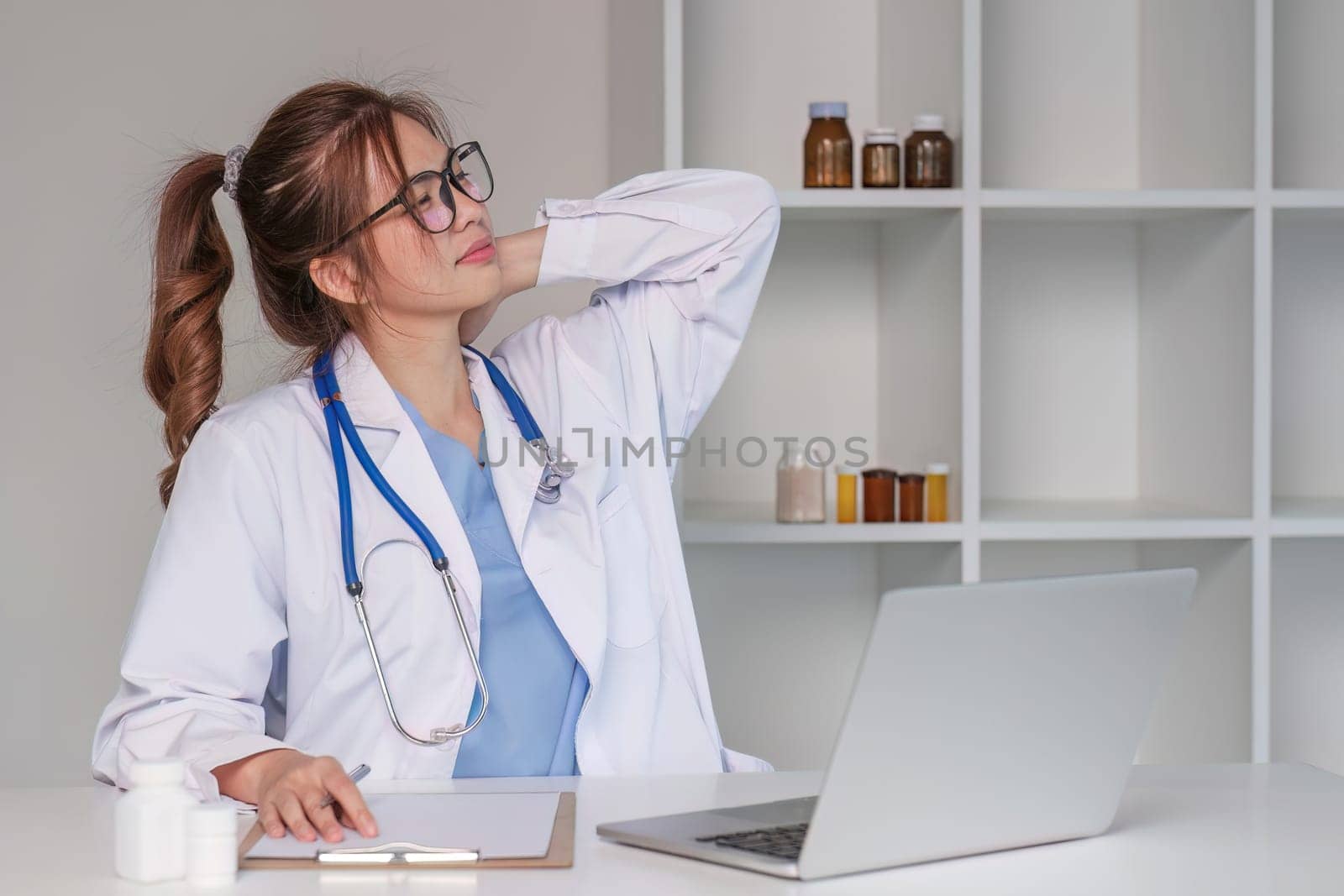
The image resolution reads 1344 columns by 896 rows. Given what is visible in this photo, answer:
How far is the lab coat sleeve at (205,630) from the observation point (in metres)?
1.18

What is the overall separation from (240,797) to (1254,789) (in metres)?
0.82

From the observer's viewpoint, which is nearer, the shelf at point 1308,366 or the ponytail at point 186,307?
the ponytail at point 186,307

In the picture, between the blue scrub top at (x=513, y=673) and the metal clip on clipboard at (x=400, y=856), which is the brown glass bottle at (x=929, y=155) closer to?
the blue scrub top at (x=513, y=673)

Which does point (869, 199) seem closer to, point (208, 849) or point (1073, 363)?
point (1073, 363)

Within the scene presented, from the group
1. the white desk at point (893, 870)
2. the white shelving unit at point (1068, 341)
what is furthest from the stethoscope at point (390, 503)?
the white shelving unit at point (1068, 341)

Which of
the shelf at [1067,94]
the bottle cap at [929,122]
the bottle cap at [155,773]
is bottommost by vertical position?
the bottle cap at [155,773]

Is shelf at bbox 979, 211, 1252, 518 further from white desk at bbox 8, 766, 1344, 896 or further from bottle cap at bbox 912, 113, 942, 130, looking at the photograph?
white desk at bbox 8, 766, 1344, 896

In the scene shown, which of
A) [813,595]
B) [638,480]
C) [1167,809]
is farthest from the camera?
[813,595]

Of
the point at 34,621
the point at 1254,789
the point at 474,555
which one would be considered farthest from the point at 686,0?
the point at 1254,789

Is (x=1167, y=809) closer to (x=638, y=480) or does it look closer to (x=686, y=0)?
(x=638, y=480)

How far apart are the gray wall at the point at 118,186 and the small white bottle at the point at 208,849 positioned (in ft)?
5.07

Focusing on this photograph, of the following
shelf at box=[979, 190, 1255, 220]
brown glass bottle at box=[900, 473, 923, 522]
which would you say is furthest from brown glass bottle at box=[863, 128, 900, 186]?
brown glass bottle at box=[900, 473, 923, 522]

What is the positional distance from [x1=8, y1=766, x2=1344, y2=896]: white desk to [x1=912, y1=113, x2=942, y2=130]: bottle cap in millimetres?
1199

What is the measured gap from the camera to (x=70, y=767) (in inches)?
93.7
